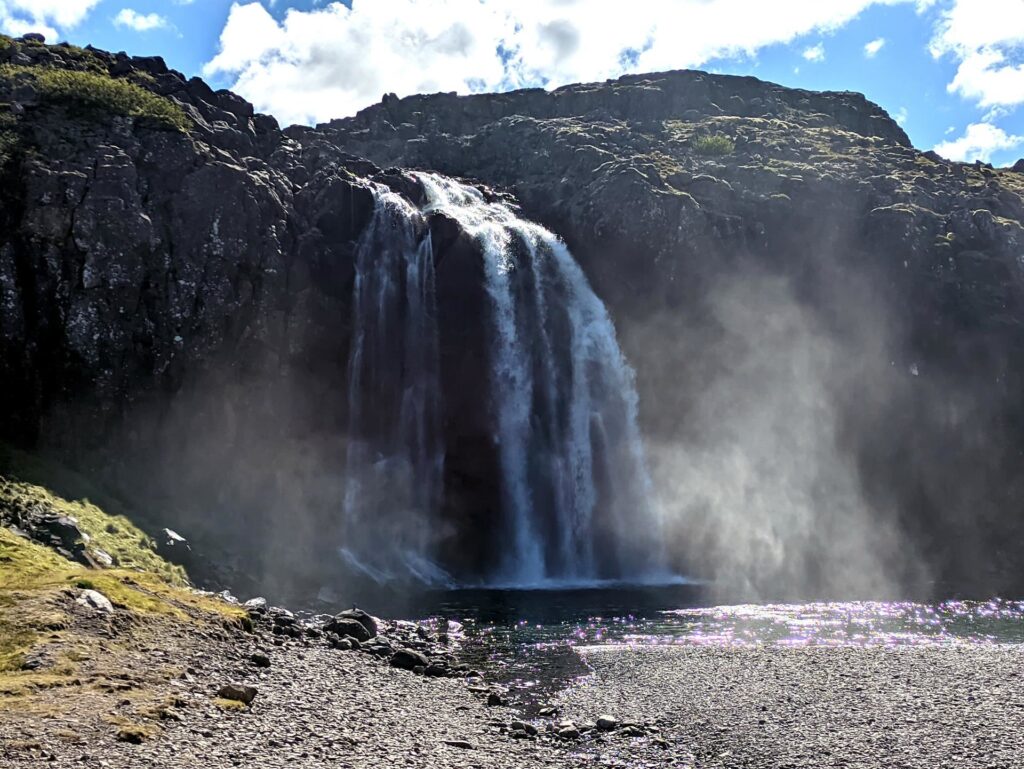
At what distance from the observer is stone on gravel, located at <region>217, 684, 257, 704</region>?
70.4ft

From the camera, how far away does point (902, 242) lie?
254 feet

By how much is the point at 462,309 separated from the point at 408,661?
129ft

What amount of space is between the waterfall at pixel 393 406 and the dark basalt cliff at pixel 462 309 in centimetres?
121

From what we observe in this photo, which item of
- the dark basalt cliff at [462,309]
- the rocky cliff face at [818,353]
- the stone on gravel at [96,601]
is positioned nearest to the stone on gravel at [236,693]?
the stone on gravel at [96,601]

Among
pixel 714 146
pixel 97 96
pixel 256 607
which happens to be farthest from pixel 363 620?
pixel 714 146

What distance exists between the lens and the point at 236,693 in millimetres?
21469

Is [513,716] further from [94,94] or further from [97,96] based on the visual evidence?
[94,94]

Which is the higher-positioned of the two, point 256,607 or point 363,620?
point 256,607

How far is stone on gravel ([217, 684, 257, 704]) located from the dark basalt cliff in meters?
27.6

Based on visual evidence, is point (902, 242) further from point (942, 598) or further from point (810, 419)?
point (942, 598)

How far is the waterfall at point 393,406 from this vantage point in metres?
61.1

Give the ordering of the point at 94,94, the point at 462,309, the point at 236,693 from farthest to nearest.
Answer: the point at 462,309 → the point at 94,94 → the point at 236,693

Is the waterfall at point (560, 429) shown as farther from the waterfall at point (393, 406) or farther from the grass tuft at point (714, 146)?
the grass tuft at point (714, 146)

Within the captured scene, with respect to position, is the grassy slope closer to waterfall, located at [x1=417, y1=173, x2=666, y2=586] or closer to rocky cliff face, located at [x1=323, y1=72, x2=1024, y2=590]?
waterfall, located at [x1=417, y1=173, x2=666, y2=586]
